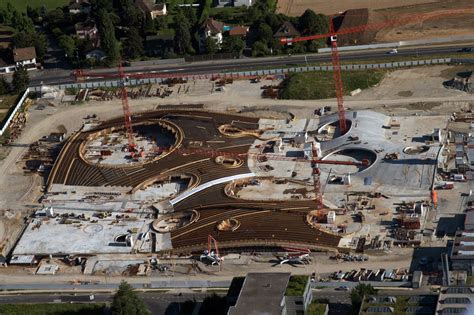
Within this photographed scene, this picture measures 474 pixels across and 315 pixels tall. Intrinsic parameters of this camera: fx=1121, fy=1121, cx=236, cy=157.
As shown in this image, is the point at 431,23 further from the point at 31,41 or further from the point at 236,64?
the point at 31,41

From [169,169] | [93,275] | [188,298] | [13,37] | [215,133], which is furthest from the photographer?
[13,37]

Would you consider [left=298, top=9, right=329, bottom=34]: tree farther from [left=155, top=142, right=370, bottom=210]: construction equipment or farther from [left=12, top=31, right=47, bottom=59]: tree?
[left=155, top=142, right=370, bottom=210]: construction equipment

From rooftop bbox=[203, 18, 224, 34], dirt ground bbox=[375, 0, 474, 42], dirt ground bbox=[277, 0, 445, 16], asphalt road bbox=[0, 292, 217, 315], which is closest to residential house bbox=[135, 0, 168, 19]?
rooftop bbox=[203, 18, 224, 34]

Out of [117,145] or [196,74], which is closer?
[117,145]

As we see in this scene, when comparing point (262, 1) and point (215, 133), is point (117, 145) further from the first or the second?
point (262, 1)

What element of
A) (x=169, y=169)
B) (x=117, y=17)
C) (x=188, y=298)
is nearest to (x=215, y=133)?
(x=169, y=169)

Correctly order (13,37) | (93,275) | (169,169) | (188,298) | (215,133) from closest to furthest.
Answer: (188,298), (93,275), (169,169), (215,133), (13,37)
